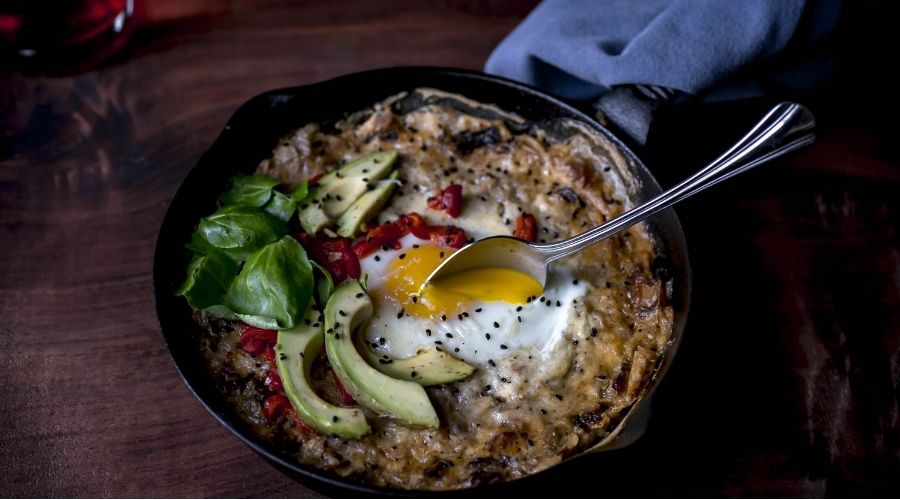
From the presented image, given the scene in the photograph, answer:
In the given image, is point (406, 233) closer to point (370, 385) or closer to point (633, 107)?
point (370, 385)

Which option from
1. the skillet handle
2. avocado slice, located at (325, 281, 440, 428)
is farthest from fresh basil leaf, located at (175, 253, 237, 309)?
the skillet handle

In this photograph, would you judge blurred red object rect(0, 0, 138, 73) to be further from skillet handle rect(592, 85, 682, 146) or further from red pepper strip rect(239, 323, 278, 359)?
skillet handle rect(592, 85, 682, 146)

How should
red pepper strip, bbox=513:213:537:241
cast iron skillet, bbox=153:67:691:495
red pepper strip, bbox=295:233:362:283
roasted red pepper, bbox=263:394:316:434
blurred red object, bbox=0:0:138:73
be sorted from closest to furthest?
cast iron skillet, bbox=153:67:691:495
roasted red pepper, bbox=263:394:316:434
red pepper strip, bbox=295:233:362:283
red pepper strip, bbox=513:213:537:241
blurred red object, bbox=0:0:138:73

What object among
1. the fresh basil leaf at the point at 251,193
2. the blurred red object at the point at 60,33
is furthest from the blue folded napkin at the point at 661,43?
the blurred red object at the point at 60,33

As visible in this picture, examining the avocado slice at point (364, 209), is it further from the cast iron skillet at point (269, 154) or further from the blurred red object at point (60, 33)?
the blurred red object at point (60, 33)

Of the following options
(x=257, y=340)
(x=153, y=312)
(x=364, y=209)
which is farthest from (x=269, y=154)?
(x=257, y=340)

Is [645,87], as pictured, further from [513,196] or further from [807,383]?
[807,383]
